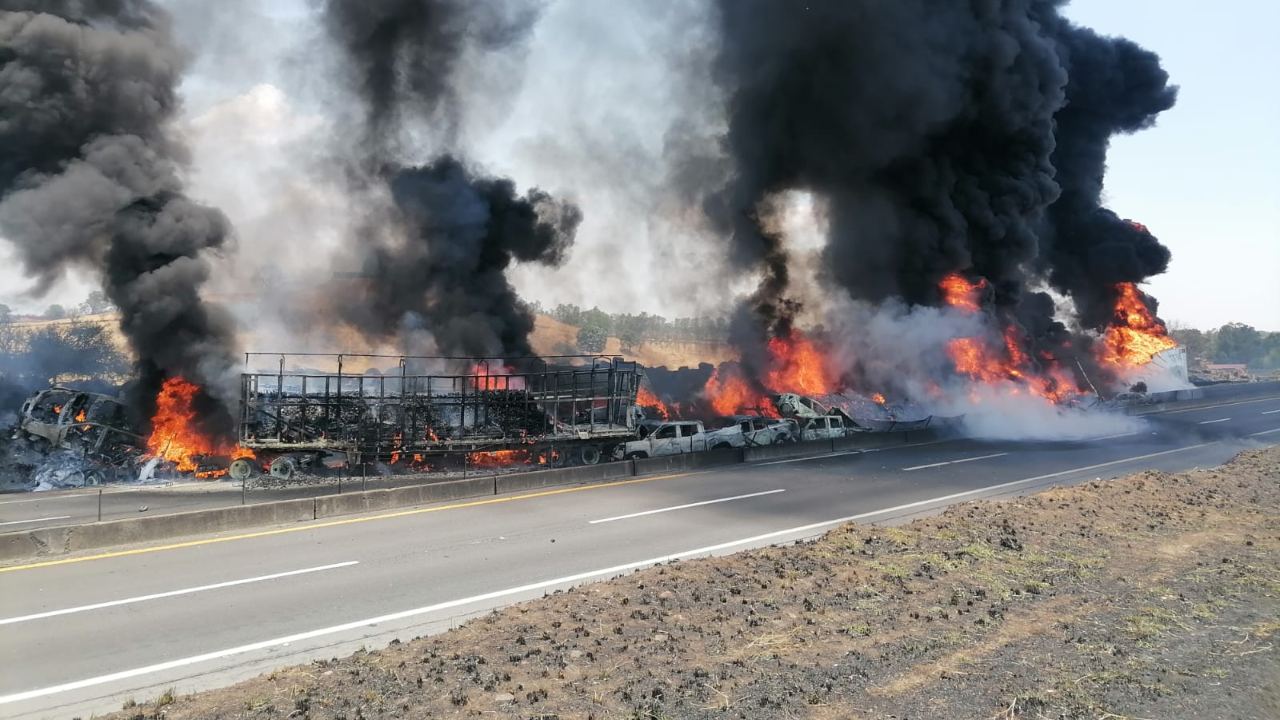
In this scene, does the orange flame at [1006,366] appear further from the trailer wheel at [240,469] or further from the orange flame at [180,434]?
the orange flame at [180,434]

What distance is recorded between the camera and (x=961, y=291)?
37.9 metres

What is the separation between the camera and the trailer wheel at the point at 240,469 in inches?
866

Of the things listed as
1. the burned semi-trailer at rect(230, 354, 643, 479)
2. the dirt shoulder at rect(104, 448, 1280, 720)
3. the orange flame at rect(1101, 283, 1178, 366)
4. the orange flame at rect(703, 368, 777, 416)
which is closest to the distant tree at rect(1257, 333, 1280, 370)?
the orange flame at rect(1101, 283, 1178, 366)

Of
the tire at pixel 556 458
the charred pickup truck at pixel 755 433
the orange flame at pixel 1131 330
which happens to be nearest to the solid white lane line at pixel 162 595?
the tire at pixel 556 458

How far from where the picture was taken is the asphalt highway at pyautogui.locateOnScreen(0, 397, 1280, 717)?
7.25m

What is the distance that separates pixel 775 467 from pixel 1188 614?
13072mm

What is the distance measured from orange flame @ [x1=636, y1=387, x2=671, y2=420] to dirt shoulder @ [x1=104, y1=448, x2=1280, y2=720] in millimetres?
20200

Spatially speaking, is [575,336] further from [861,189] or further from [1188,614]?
[1188,614]

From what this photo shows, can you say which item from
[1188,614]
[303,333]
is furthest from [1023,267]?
[1188,614]

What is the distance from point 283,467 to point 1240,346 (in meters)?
99.5

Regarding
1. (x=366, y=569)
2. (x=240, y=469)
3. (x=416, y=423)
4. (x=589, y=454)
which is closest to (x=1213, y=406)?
(x=589, y=454)

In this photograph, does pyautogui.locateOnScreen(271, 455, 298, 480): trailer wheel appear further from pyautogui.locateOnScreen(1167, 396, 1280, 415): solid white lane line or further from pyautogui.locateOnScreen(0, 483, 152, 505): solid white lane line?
pyautogui.locateOnScreen(1167, 396, 1280, 415): solid white lane line

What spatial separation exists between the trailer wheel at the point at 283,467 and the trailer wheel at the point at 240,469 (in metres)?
1.10

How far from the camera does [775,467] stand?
67.7ft
